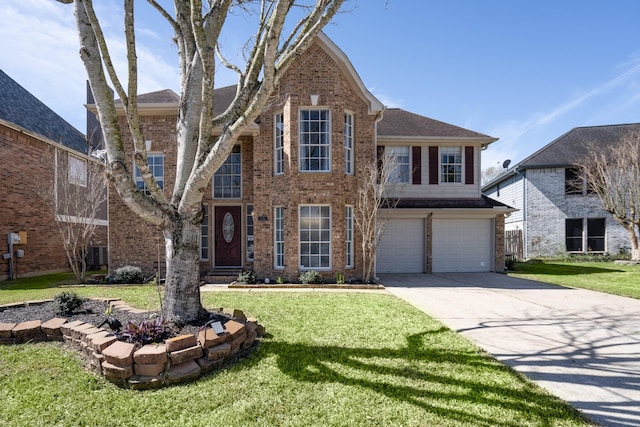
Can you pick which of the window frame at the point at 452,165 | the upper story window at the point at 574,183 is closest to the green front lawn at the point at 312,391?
the window frame at the point at 452,165

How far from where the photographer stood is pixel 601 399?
3.09 meters

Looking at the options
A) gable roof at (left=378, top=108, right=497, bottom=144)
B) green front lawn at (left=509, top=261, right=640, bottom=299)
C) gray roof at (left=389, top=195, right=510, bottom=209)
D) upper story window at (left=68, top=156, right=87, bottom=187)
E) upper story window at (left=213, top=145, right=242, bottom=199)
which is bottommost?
green front lawn at (left=509, top=261, right=640, bottom=299)

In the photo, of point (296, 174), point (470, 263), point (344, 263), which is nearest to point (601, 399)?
point (344, 263)

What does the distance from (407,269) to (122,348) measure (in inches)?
419

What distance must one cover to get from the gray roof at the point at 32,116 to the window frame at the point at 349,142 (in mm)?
12421

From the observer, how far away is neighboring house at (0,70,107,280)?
37.7ft

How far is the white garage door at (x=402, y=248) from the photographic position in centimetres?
1228

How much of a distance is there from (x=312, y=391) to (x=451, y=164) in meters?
11.9

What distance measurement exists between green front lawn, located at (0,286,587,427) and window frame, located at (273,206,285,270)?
5423 millimetres

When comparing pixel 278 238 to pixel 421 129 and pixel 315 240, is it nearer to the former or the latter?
pixel 315 240

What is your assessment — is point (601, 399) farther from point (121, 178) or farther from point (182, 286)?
point (121, 178)

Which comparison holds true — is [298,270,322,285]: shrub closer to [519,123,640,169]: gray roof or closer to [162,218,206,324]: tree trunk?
[162,218,206,324]: tree trunk

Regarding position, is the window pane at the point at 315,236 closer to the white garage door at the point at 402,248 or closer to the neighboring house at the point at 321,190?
the neighboring house at the point at 321,190

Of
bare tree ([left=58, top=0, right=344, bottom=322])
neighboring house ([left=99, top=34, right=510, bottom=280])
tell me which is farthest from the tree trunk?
neighboring house ([left=99, top=34, right=510, bottom=280])
